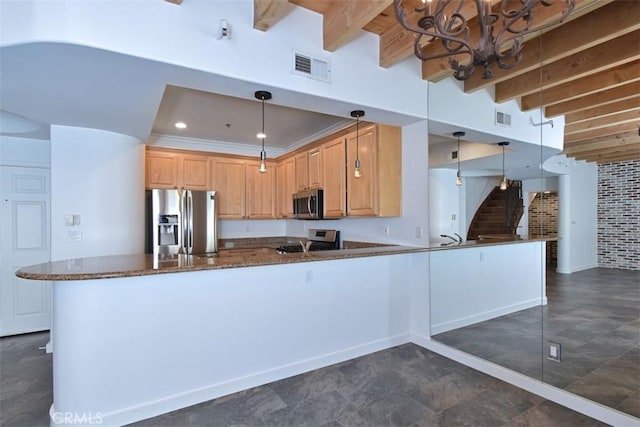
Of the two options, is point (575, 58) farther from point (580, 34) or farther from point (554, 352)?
point (554, 352)

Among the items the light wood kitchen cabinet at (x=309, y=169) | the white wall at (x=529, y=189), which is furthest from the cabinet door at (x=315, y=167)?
the white wall at (x=529, y=189)

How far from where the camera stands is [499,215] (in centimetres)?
291

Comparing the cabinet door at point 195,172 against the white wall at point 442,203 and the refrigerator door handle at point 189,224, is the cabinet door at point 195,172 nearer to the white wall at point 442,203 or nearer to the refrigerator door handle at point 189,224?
the refrigerator door handle at point 189,224

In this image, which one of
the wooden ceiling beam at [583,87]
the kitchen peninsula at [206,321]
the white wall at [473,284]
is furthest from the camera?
the white wall at [473,284]

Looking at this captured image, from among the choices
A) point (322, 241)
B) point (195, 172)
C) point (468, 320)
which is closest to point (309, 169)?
point (322, 241)

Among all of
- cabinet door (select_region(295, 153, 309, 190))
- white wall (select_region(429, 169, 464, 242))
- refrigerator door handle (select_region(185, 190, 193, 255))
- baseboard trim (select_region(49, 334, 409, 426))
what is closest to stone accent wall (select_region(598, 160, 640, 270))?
white wall (select_region(429, 169, 464, 242))

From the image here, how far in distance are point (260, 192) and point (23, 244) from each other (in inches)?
125

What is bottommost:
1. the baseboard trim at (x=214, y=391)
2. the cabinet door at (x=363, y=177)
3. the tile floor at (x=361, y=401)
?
the tile floor at (x=361, y=401)

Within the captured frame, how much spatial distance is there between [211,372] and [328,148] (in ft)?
9.59

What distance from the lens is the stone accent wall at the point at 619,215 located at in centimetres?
219

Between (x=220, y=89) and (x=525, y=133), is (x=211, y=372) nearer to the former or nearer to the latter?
(x=220, y=89)

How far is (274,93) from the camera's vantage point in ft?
8.13

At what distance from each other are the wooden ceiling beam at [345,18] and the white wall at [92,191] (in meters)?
2.54

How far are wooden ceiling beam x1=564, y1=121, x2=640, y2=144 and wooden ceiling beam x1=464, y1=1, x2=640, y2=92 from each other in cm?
59
